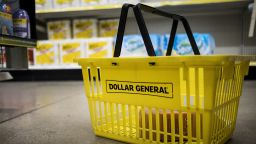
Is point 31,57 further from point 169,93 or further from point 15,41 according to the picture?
point 169,93

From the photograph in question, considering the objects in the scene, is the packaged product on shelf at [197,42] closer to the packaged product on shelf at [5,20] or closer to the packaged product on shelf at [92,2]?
the packaged product on shelf at [92,2]

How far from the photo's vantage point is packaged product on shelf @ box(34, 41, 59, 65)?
93.7 inches

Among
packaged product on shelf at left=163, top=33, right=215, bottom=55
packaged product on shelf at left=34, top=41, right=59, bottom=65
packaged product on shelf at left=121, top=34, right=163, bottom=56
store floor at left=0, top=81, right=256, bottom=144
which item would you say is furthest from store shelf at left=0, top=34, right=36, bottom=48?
packaged product on shelf at left=163, top=33, right=215, bottom=55

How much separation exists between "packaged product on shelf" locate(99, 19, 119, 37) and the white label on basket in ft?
6.00

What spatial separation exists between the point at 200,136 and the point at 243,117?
44 centimetres

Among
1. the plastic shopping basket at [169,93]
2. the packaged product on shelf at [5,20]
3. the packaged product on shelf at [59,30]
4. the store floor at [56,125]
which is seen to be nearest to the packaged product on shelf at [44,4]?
the packaged product on shelf at [59,30]

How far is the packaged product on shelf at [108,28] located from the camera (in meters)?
2.41

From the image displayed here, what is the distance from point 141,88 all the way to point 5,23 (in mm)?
881

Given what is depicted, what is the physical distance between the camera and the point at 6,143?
648mm

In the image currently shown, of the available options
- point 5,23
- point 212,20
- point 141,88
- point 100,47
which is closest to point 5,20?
point 5,23

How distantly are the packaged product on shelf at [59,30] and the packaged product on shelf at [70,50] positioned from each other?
13 centimetres

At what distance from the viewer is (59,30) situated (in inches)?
97.0

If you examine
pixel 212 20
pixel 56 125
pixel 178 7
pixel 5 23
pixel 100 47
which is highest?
pixel 178 7

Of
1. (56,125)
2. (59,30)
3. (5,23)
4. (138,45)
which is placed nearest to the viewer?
(56,125)
